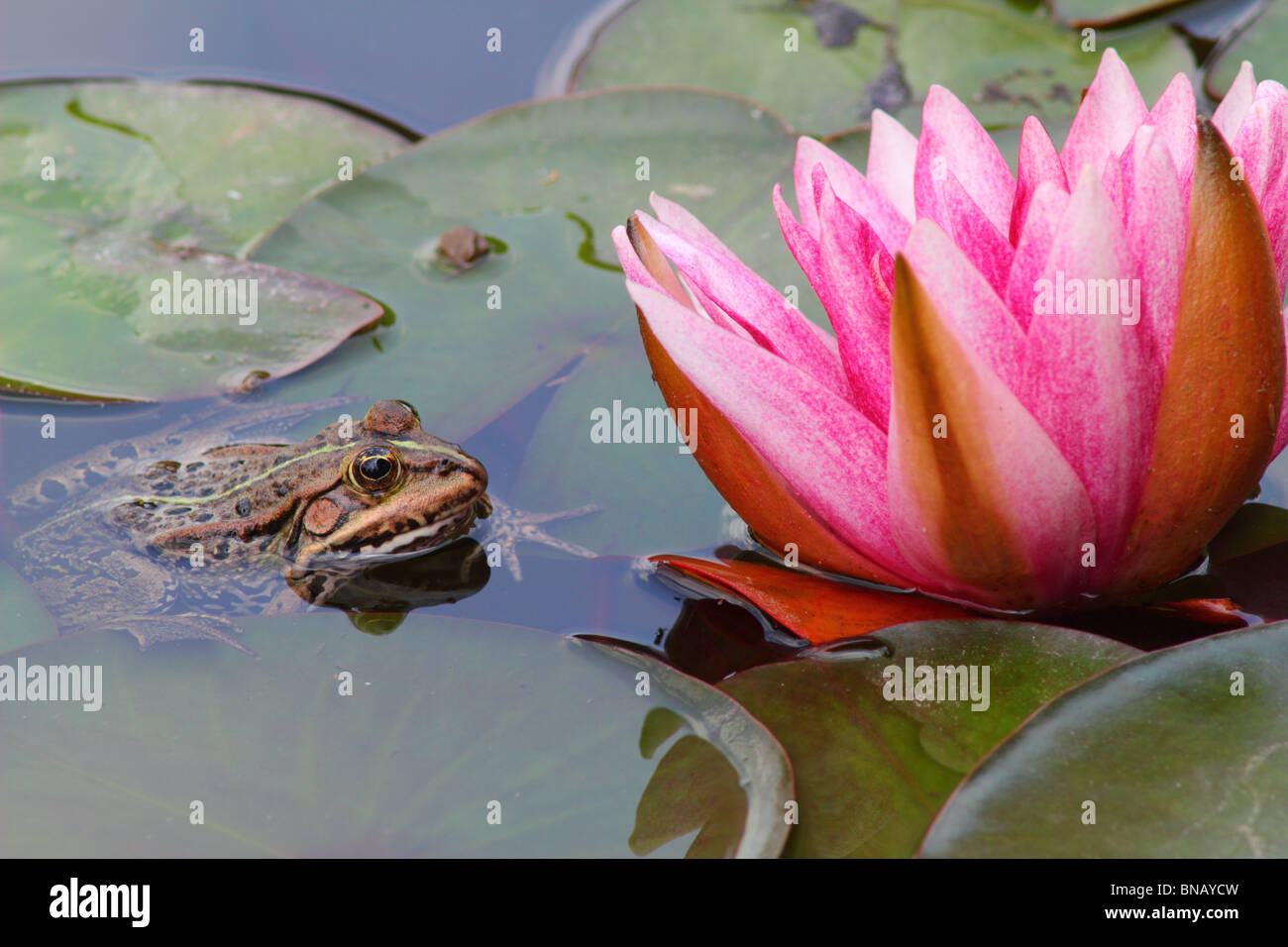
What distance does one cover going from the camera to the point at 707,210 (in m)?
3.17

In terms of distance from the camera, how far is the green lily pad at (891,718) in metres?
1.67

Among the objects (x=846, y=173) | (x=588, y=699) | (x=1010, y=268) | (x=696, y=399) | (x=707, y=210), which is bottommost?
(x=588, y=699)

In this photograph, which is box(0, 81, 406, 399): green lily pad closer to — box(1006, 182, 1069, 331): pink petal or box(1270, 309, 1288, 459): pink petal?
box(1006, 182, 1069, 331): pink petal

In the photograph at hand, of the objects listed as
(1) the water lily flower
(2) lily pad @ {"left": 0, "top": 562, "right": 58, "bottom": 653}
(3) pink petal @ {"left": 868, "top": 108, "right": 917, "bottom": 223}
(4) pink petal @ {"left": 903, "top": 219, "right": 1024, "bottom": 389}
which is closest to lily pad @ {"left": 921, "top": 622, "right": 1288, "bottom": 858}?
(1) the water lily flower

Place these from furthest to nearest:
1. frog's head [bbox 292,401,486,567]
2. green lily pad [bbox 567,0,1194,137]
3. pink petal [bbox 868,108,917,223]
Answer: green lily pad [bbox 567,0,1194,137]
frog's head [bbox 292,401,486,567]
pink petal [bbox 868,108,917,223]

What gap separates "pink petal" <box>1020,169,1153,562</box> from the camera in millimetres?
1452

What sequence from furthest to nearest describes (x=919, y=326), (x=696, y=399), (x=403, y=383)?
(x=403, y=383) → (x=696, y=399) → (x=919, y=326)

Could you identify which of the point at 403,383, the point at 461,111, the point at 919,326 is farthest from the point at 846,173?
the point at 461,111

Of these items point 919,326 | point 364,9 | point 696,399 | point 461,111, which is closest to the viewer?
point 919,326

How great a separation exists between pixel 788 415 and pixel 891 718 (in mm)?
606

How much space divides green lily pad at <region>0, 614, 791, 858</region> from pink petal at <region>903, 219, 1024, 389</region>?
770mm

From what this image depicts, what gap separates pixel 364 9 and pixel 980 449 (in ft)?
12.7

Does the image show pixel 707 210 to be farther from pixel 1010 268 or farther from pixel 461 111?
pixel 1010 268

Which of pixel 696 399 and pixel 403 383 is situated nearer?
pixel 696 399
